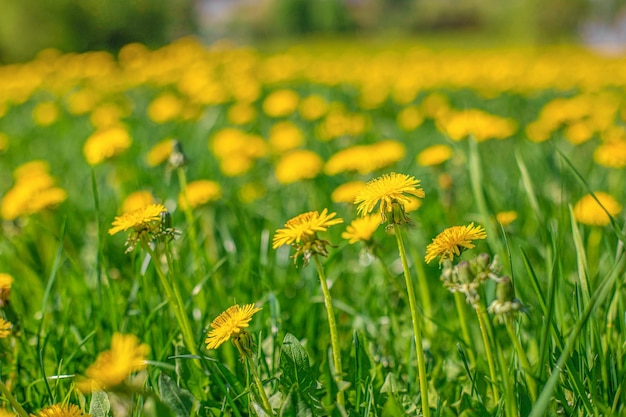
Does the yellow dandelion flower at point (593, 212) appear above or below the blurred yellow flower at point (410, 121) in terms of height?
above

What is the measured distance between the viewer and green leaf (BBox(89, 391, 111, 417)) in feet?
2.68

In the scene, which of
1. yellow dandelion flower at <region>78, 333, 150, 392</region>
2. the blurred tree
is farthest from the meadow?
the blurred tree

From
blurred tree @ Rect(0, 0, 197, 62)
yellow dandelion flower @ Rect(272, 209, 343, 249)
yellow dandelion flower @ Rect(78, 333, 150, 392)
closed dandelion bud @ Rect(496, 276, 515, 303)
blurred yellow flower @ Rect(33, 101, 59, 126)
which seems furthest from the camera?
blurred tree @ Rect(0, 0, 197, 62)

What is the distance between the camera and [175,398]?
81 centimetres

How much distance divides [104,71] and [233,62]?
3.75 feet

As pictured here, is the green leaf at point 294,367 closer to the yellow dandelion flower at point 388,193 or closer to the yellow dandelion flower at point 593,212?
the yellow dandelion flower at point 388,193

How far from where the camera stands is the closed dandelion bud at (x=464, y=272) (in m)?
0.70

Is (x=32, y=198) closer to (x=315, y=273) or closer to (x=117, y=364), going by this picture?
(x=315, y=273)

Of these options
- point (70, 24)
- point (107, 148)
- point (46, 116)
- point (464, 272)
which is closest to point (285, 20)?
point (70, 24)

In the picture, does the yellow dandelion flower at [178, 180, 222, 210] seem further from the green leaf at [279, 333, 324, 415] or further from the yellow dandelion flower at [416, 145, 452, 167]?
the green leaf at [279, 333, 324, 415]

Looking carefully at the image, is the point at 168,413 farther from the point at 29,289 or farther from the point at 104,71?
the point at 104,71

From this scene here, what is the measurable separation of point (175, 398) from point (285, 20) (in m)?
49.8

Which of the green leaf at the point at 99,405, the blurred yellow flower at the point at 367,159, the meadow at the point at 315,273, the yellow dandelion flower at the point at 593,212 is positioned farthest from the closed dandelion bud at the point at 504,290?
the blurred yellow flower at the point at 367,159

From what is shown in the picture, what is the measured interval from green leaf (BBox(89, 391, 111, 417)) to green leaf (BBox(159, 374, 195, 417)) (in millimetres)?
74
